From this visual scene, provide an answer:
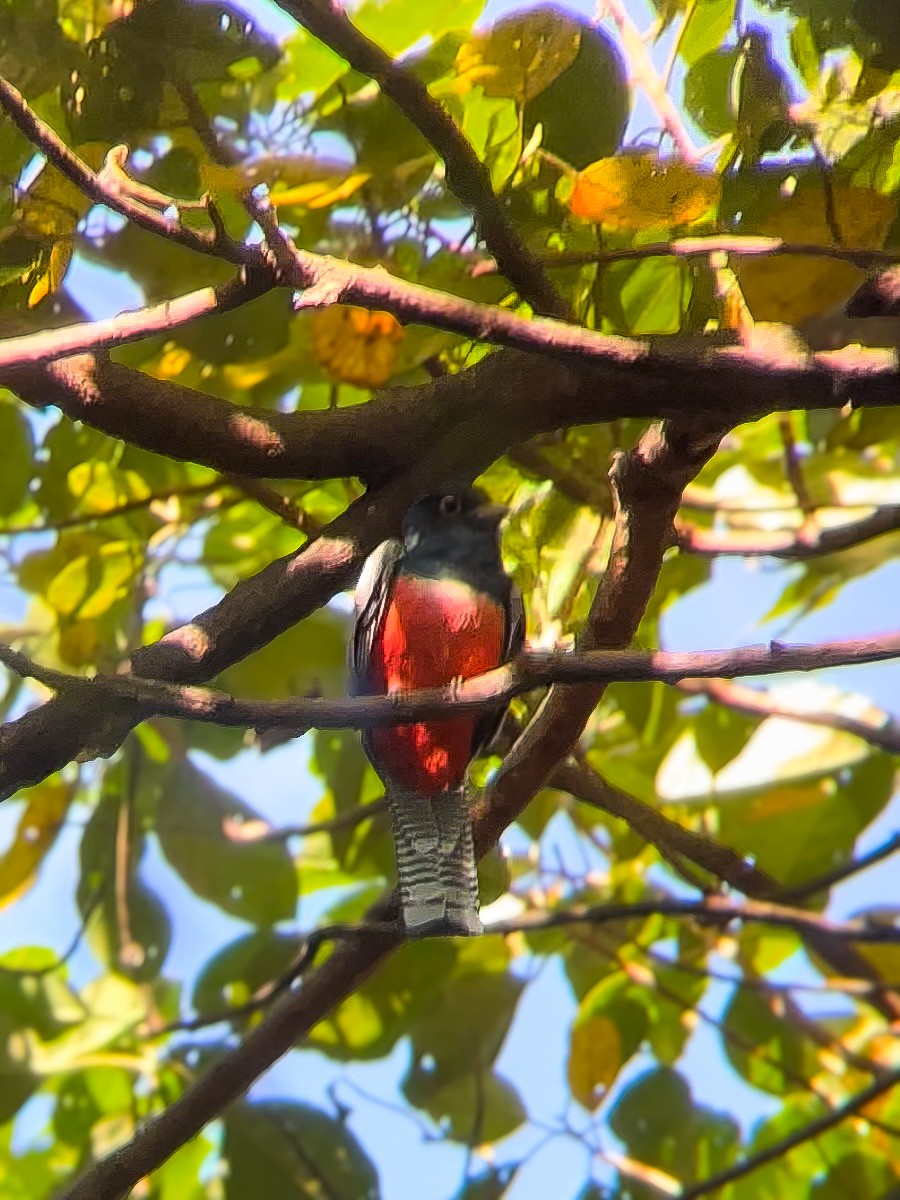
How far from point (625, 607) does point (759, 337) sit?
26cm

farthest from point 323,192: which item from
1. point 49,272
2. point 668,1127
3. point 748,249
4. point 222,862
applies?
point 668,1127

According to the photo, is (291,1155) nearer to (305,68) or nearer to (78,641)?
(78,641)

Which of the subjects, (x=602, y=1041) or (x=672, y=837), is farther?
(x=602, y=1041)

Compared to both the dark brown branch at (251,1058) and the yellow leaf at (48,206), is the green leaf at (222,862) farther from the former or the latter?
the yellow leaf at (48,206)

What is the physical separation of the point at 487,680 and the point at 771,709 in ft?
3.03

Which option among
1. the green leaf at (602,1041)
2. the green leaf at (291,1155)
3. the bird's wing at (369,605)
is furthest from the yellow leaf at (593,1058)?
the bird's wing at (369,605)

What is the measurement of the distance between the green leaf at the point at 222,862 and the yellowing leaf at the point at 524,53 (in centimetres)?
100

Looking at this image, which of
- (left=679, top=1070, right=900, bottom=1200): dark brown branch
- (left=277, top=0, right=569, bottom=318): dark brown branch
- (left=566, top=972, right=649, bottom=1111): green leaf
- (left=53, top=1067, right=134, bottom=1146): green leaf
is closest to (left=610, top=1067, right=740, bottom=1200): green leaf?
(left=566, top=972, right=649, bottom=1111): green leaf

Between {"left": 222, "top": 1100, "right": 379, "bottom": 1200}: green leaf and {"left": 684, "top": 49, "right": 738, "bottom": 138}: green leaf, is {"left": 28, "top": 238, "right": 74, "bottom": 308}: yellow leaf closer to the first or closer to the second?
{"left": 684, "top": 49, "right": 738, "bottom": 138}: green leaf

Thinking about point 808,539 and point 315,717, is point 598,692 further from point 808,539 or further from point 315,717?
point 808,539

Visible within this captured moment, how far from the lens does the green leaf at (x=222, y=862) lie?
1623mm

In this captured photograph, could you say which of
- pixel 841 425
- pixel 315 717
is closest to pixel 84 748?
pixel 315 717

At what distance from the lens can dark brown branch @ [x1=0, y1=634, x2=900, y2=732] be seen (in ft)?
2.35

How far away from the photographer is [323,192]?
3.56 ft
